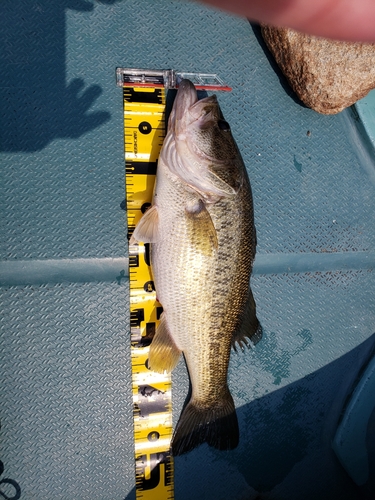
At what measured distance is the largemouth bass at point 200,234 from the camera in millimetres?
1527

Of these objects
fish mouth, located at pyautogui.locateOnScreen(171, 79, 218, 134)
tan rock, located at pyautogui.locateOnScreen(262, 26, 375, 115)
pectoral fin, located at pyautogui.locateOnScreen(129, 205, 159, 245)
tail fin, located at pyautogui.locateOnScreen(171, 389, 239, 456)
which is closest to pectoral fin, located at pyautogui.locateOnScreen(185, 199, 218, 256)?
pectoral fin, located at pyautogui.locateOnScreen(129, 205, 159, 245)

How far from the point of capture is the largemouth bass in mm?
1527

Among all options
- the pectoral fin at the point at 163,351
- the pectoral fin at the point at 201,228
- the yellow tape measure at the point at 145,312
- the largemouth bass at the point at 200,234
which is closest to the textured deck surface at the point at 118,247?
the yellow tape measure at the point at 145,312

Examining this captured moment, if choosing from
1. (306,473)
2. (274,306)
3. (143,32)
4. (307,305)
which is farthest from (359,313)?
(143,32)

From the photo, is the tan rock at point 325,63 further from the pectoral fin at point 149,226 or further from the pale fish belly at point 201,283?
the pectoral fin at point 149,226

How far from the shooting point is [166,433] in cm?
185

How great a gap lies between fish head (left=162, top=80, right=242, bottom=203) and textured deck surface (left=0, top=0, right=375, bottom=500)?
0.36 m

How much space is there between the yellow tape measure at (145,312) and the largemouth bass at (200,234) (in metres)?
0.17

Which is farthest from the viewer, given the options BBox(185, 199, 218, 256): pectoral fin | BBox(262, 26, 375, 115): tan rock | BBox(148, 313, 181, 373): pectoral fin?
BBox(262, 26, 375, 115): tan rock

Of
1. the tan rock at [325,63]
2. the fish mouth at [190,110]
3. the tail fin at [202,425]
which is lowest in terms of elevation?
the tail fin at [202,425]

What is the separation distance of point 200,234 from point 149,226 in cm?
23

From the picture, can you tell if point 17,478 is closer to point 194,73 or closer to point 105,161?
point 105,161

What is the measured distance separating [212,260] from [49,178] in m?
0.86

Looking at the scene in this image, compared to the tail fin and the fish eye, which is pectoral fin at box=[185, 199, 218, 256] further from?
the tail fin
